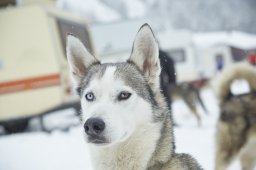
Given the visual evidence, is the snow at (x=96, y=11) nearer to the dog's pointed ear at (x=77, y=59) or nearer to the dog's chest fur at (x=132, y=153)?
the dog's pointed ear at (x=77, y=59)

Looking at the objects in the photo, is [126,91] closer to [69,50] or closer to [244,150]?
[69,50]

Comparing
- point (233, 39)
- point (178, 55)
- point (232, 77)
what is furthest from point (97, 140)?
point (233, 39)

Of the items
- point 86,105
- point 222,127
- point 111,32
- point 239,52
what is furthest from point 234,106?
point 239,52

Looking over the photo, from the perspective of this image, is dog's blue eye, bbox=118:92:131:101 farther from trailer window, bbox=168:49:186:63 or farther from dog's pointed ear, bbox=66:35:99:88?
trailer window, bbox=168:49:186:63

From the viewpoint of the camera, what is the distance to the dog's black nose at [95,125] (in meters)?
2.24

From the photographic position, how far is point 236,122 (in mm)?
3834

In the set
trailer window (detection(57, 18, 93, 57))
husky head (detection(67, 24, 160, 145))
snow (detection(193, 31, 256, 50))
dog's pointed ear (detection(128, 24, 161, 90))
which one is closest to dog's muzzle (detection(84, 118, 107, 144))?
husky head (detection(67, 24, 160, 145))

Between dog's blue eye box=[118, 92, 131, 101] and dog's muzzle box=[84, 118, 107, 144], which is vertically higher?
dog's blue eye box=[118, 92, 131, 101]

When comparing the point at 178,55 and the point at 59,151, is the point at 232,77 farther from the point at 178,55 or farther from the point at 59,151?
the point at 178,55

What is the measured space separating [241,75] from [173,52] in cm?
1376

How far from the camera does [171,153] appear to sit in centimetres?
251

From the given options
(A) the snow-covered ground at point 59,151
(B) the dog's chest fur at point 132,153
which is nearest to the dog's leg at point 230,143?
(A) the snow-covered ground at point 59,151

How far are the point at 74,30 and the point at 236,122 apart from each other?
5470mm

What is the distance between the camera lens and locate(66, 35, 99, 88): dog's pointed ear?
2753mm
